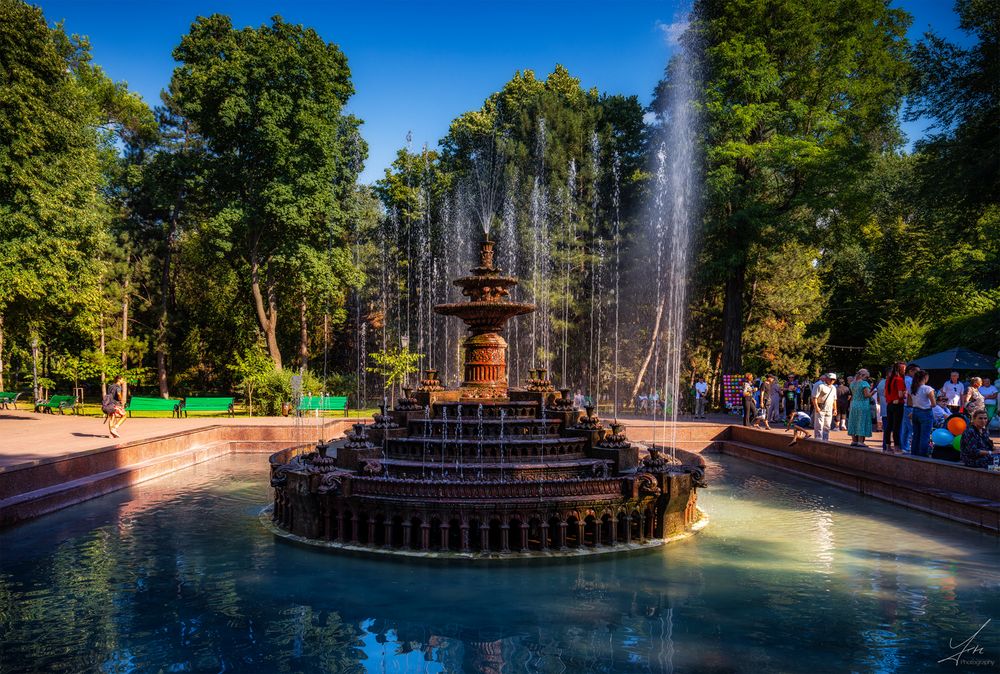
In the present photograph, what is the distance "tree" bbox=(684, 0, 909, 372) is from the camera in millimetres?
27312

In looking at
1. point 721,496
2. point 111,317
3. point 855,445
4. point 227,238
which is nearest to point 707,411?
point 855,445

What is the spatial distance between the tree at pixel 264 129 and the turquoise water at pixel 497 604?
2153 centimetres

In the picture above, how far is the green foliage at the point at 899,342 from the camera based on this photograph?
95.3ft

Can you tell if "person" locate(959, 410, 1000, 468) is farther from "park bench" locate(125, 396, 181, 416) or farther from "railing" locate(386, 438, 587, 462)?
"park bench" locate(125, 396, 181, 416)

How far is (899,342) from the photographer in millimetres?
29438

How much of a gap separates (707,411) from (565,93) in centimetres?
2019

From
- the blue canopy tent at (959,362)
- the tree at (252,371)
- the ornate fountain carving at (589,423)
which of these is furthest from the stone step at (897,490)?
the tree at (252,371)

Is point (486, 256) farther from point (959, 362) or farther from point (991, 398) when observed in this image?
point (959, 362)

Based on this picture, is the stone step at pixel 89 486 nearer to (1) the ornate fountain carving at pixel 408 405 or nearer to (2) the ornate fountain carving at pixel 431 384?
(1) the ornate fountain carving at pixel 408 405

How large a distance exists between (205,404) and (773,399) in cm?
2104

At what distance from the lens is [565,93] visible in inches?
1551

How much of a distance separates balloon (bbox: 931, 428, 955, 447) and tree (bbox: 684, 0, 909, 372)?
53.3 feet

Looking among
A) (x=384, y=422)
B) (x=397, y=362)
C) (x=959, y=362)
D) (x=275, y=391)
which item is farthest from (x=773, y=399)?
(x=275, y=391)

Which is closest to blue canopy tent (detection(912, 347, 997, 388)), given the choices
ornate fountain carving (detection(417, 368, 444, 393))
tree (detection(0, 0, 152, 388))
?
ornate fountain carving (detection(417, 368, 444, 393))
